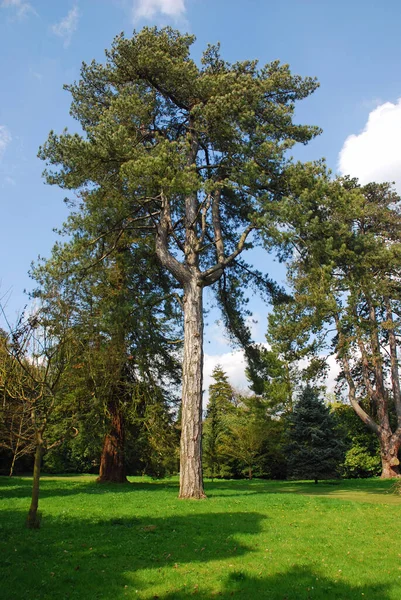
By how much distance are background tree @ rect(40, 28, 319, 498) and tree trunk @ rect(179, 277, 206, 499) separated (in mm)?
29

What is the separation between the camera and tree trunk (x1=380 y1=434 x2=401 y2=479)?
26203 millimetres

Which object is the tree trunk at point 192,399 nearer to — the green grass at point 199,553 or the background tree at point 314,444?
the green grass at point 199,553

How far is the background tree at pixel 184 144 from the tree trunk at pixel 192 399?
0.10 ft

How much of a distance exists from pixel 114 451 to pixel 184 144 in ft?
42.4

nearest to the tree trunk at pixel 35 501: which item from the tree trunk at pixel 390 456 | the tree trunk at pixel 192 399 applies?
the tree trunk at pixel 192 399

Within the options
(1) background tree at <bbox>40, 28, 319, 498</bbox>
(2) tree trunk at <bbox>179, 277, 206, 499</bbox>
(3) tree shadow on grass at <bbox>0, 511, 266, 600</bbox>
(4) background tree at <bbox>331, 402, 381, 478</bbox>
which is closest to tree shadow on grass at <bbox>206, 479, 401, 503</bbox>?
(2) tree trunk at <bbox>179, 277, 206, 499</bbox>

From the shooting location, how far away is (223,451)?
106ft

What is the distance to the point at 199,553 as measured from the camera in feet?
21.0

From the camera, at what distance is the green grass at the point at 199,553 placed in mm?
4949

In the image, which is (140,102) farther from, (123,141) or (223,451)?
(223,451)

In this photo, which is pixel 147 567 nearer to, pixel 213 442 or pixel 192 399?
pixel 192 399

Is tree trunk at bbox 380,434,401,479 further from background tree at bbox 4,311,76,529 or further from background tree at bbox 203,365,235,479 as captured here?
background tree at bbox 4,311,76,529

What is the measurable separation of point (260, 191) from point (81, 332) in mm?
8090

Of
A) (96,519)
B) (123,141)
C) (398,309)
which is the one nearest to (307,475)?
(398,309)
